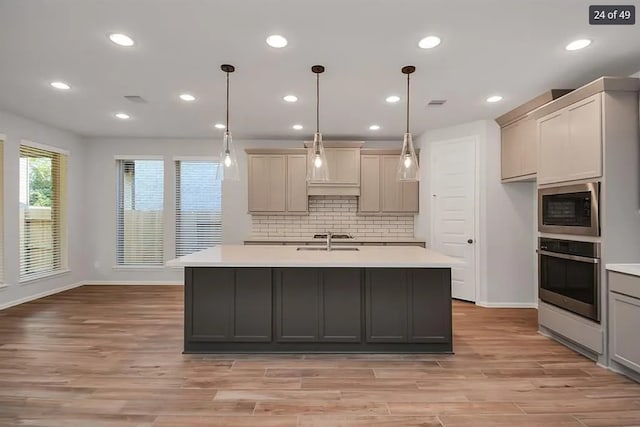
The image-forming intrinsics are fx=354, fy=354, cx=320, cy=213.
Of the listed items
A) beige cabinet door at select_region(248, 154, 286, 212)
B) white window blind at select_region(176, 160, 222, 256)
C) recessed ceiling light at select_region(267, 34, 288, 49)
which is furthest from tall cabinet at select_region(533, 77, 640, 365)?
white window blind at select_region(176, 160, 222, 256)

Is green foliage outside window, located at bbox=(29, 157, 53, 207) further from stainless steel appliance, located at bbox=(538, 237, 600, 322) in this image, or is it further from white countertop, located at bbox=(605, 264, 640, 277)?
white countertop, located at bbox=(605, 264, 640, 277)

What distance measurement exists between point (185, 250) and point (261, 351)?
365 cm

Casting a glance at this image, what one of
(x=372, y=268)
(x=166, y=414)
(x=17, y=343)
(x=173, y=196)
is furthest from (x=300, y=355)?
(x=173, y=196)

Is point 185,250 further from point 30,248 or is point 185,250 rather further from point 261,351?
point 261,351

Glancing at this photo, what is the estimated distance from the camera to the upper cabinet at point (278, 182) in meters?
5.77

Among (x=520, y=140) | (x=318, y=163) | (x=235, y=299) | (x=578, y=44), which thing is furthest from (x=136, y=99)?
(x=520, y=140)

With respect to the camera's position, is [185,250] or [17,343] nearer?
[17,343]

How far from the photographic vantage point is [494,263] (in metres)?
4.83

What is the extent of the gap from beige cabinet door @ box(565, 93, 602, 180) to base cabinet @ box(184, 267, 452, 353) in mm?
1428

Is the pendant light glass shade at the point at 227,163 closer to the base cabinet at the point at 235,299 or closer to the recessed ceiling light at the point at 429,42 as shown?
the base cabinet at the point at 235,299

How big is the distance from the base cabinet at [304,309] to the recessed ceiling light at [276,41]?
186 centimetres

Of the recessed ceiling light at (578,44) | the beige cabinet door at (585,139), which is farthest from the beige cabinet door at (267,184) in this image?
the recessed ceiling light at (578,44)

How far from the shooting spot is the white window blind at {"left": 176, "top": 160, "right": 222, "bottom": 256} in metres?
6.27

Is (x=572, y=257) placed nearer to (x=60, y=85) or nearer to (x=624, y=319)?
(x=624, y=319)
